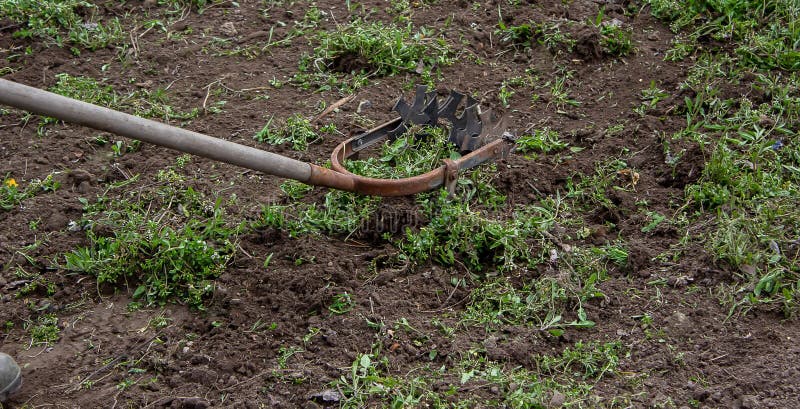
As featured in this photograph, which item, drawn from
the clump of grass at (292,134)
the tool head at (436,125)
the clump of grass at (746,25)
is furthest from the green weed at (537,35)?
the clump of grass at (292,134)

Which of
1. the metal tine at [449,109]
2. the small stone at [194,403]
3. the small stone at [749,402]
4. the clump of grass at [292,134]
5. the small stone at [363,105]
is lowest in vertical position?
the small stone at [194,403]

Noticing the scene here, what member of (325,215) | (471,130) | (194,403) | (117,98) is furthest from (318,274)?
(117,98)

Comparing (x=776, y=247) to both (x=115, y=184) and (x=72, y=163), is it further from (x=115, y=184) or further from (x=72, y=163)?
(x=72, y=163)

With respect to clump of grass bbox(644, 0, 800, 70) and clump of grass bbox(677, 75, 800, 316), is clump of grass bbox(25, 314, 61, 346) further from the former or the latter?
clump of grass bbox(644, 0, 800, 70)

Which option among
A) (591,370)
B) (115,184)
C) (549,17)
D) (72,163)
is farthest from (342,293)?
(549,17)

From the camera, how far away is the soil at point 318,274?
308 cm

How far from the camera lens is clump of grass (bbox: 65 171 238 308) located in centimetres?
345

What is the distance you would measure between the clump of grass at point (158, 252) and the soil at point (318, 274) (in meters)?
0.07

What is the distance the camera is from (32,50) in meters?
4.88

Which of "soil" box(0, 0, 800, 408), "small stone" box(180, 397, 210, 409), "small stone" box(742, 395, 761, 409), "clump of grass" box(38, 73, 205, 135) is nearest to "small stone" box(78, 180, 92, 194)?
"soil" box(0, 0, 800, 408)

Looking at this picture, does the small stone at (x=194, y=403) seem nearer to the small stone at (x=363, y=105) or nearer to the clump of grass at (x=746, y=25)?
the small stone at (x=363, y=105)

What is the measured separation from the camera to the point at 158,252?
11.5 ft

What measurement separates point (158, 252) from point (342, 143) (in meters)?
0.93

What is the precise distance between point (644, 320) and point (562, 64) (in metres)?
1.92
